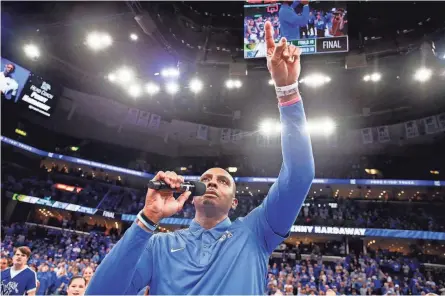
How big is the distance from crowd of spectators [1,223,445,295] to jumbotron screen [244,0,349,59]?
28.5 ft

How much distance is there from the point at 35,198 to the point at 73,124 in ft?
24.2

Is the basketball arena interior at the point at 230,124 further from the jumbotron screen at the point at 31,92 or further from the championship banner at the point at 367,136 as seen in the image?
the championship banner at the point at 367,136

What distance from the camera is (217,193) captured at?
1.92 metres

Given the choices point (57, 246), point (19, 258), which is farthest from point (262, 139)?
point (19, 258)

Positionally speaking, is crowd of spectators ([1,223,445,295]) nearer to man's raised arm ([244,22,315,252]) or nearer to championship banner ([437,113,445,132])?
man's raised arm ([244,22,315,252])

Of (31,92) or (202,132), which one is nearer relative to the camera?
(31,92)

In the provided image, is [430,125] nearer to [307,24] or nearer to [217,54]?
[307,24]

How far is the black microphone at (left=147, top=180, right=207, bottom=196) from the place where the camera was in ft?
5.23

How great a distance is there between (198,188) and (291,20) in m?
10.9

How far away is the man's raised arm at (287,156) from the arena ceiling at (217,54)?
13.1m

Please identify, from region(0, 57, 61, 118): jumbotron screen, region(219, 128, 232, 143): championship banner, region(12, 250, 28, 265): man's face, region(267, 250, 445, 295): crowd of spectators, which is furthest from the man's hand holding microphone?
region(219, 128, 232, 143): championship banner

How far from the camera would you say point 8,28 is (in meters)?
16.9

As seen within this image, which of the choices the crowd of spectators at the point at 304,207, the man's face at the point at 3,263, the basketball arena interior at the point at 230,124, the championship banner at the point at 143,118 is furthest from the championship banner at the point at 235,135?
the man's face at the point at 3,263

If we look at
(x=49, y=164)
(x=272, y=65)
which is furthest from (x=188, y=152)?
(x=272, y=65)
